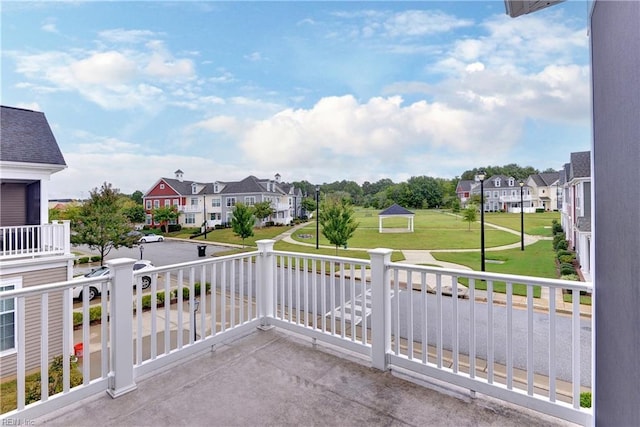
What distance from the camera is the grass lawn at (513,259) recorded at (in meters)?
7.12

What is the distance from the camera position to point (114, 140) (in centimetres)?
1009

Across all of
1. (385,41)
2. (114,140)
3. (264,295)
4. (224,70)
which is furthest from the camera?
(114,140)

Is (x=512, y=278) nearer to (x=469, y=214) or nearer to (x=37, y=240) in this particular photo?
(x=469, y=214)

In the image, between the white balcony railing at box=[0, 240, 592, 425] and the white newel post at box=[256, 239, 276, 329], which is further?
the white newel post at box=[256, 239, 276, 329]

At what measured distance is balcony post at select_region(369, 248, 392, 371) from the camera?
2406 millimetres

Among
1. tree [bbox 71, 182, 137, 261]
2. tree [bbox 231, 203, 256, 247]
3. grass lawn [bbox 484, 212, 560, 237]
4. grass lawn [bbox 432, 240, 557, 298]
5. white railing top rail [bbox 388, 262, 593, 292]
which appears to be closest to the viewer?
white railing top rail [bbox 388, 262, 593, 292]

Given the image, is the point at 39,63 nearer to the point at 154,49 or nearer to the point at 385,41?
the point at 154,49

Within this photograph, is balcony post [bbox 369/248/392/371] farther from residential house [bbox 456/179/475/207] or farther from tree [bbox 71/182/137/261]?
tree [bbox 71/182/137/261]

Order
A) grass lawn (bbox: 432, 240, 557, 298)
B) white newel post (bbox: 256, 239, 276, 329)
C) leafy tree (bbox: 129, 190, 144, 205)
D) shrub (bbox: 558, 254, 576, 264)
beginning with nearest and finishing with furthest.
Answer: white newel post (bbox: 256, 239, 276, 329) < grass lawn (bbox: 432, 240, 557, 298) < shrub (bbox: 558, 254, 576, 264) < leafy tree (bbox: 129, 190, 144, 205)

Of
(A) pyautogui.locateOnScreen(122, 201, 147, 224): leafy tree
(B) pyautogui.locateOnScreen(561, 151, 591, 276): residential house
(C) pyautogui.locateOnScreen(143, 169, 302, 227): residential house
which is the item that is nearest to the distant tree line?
(B) pyautogui.locateOnScreen(561, 151, 591, 276): residential house

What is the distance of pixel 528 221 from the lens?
902cm

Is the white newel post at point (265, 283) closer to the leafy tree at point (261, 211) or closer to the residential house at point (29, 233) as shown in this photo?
the residential house at point (29, 233)

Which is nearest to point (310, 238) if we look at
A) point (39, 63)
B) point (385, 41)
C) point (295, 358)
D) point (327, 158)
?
point (327, 158)

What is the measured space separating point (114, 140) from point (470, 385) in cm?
1162
